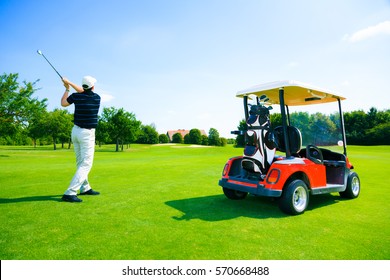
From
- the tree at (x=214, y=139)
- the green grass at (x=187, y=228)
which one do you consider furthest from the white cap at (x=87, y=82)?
the tree at (x=214, y=139)

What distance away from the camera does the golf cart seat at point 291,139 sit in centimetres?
572

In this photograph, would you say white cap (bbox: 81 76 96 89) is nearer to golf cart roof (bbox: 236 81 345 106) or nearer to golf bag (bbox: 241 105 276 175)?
golf cart roof (bbox: 236 81 345 106)

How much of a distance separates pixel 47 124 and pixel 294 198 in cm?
6254

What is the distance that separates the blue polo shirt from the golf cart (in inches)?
131

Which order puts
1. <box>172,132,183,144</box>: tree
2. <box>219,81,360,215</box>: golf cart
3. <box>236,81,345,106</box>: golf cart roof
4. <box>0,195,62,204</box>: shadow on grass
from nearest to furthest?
<box>219,81,360,215</box>: golf cart < <box>236,81,345,106</box>: golf cart roof < <box>0,195,62,204</box>: shadow on grass < <box>172,132,183,144</box>: tree

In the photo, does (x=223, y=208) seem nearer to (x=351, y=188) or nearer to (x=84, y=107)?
(x=351, y=188)

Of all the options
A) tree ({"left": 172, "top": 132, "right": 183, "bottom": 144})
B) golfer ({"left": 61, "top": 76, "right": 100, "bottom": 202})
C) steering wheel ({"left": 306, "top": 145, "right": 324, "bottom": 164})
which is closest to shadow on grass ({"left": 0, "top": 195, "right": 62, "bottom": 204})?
golfer ({"left": 61, "top": 76, "right": 100, "bottom": 202})

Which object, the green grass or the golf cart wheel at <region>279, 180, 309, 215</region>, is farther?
the golf cart wheel at <region>279, 180, 309, 215</region>

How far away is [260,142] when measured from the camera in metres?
5.53

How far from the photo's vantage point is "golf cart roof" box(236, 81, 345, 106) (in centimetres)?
546

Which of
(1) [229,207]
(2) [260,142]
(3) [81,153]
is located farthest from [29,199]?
(2) [260,142]

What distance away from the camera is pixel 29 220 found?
457 centimetres

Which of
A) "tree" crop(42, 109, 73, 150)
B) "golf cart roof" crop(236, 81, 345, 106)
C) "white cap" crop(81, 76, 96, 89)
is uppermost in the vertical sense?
"tree" crop(42, 109, 73, 150)
